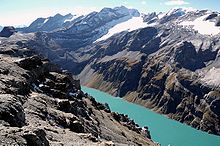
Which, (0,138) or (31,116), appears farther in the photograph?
(31,116)

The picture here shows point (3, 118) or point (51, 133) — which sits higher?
point (3, 118)

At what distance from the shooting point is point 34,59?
331ft

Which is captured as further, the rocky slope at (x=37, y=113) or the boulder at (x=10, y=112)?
the boulder at (x=10, y=112)

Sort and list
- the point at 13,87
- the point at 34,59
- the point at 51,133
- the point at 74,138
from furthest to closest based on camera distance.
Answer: the point at 34,59, the point at 13,87, the point at 74,138, the point at 51,133

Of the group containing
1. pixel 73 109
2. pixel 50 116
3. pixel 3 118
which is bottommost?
pixel 73 109

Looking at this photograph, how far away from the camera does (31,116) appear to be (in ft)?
178

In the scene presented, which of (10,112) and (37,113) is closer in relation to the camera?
(10,112)

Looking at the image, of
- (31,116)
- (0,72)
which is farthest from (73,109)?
(31,116)

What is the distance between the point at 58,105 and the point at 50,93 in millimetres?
13486

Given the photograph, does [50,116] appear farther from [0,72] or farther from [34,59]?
[34,59]

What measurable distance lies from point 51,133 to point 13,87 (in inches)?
899

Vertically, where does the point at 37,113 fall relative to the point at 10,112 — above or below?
below

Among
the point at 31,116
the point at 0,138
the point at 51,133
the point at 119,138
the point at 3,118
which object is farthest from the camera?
the point at 119,138

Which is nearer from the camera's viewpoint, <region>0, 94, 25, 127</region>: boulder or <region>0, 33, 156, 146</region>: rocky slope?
<region>0, 33, 156, 146</region>: rocky slope
